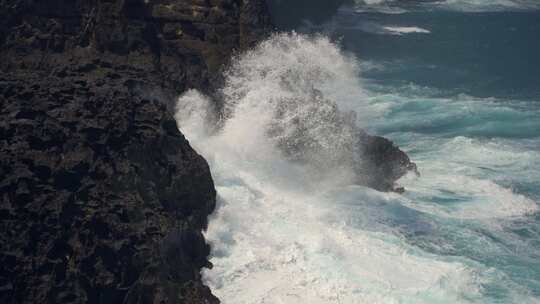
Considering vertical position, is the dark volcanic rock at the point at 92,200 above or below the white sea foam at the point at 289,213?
above

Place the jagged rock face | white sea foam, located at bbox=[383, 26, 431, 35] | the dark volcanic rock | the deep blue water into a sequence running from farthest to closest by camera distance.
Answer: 1. white sea foam, located at bbox=[383, 26, 431, 35]
2. the jagged rock face
3. the deep blue water
4. the dark volcanic rock

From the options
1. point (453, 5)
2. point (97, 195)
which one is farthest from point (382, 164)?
point (453, 5)

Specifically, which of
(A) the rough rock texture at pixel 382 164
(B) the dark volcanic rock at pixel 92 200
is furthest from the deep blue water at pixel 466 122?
(B) the dark volcanic rock at pixel 92 200

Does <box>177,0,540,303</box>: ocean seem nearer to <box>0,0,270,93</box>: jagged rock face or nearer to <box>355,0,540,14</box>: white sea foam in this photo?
<box>0,0,270,93</box>: jagged rock face

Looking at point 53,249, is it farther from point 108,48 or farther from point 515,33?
point 515,33

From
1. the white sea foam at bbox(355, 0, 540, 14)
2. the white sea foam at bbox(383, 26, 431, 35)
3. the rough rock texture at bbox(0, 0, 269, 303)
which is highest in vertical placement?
the rough rock texture at bbox(0, 0, 269, 303)

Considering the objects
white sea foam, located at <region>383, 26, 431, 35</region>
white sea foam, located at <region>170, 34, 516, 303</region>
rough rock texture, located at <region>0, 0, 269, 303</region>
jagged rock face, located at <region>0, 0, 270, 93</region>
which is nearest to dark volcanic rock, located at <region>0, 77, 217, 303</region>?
rough rock texture, located at <region>0, 0, 269, 303</region>

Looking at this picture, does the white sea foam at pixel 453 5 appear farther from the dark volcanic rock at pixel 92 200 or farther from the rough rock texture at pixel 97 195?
the dark volcanic rock at pixel 92 200
